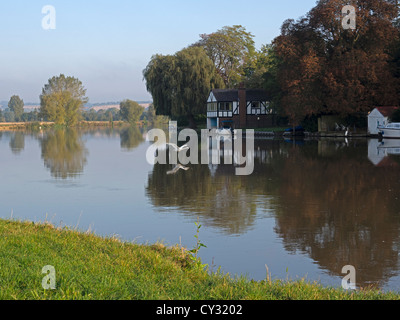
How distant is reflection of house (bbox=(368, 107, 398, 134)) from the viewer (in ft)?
181

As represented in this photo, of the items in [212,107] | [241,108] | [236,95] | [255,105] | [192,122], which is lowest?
[192,122]

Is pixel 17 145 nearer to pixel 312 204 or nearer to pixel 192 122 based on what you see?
pixel 192 122

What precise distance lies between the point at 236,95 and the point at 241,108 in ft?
8.28

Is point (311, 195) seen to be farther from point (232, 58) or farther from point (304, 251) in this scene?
point (232, 58)

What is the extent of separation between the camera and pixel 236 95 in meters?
84.2

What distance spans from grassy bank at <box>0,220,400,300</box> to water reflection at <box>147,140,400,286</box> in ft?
9.51

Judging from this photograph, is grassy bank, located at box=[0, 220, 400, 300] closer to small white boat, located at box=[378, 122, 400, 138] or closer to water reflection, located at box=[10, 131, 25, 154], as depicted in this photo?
water reflection, located at box=[10, 131, 25, 154]

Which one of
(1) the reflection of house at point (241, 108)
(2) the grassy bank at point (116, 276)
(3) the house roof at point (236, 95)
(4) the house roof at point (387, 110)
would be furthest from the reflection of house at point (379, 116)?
(2) the grassy bank at point (116, 276)

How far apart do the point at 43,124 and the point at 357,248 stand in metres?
152

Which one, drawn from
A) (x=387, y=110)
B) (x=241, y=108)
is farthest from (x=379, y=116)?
(x=241, y=108)

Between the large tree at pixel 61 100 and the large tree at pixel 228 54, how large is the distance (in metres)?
64.9

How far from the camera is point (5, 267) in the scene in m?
7.50

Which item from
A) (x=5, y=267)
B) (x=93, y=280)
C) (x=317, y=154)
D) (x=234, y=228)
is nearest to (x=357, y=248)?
(x=234, y=228)

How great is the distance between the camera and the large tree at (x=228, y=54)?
105m
